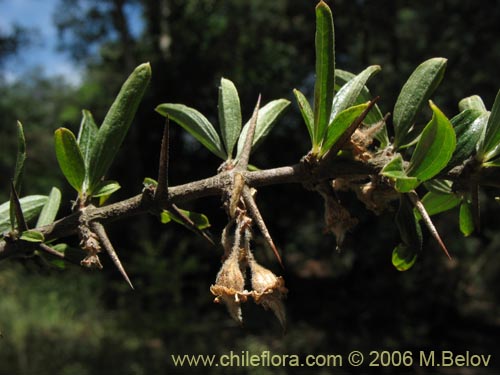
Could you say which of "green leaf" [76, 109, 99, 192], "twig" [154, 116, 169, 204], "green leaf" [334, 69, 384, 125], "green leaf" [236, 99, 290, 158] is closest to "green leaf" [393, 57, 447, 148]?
"green leaf" [334, 69, 384, 125]

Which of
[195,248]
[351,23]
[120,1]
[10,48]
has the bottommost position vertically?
[195,248]

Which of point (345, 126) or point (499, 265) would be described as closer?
point (345, 126)

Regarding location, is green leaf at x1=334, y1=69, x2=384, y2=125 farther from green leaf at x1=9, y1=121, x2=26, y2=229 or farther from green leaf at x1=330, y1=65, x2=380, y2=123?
green leaf at x1=9, y1=121, x2=26, y2=229

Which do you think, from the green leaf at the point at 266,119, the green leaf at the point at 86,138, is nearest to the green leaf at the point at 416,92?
the green leaf at the point at 266,119

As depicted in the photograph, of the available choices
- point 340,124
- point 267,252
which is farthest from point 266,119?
point 267,252

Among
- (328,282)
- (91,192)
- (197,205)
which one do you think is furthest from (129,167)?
(91,192)

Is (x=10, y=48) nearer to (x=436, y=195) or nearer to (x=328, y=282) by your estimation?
(x=328, y=282)

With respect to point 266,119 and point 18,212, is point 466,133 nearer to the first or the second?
point 266,119
